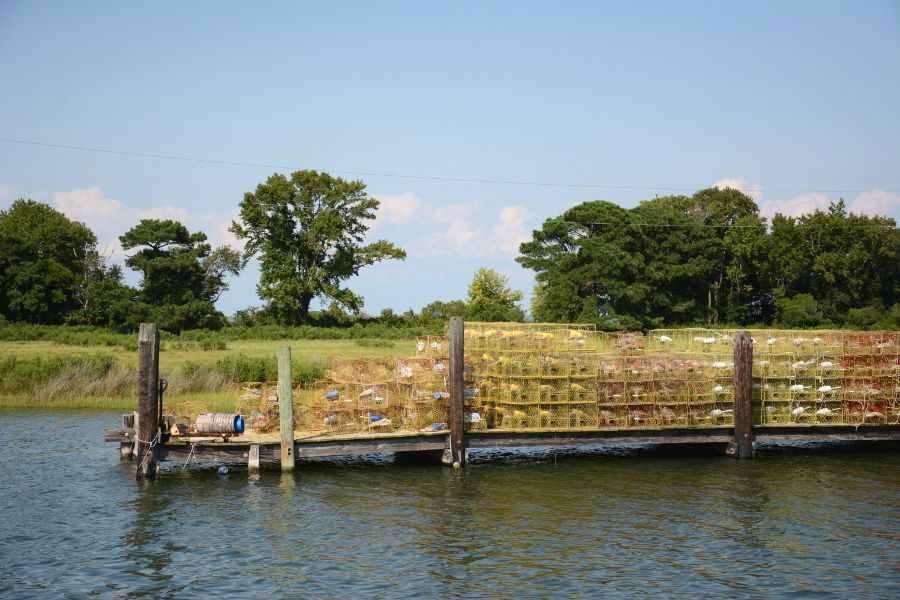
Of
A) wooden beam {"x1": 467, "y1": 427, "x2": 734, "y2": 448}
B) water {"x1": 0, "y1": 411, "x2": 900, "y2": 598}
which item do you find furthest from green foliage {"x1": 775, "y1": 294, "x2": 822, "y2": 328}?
wooden beam {"x1": 467, "y1": 427, "x2": 734, "y2": 448}

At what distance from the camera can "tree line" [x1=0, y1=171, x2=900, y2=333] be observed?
72812mm

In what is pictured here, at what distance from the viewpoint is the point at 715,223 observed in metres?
88.4

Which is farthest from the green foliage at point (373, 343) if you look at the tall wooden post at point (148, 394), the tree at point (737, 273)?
the tall wooden post at point (148, 394)

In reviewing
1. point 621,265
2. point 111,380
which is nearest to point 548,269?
point 621,265

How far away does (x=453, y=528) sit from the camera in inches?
840

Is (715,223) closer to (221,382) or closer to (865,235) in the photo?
(865,235)

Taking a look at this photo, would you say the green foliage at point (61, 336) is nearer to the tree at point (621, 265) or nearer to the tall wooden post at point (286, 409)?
the tall wooden post at point (286, 409)

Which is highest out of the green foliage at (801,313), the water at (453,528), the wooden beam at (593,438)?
the green foliage at (801,313)

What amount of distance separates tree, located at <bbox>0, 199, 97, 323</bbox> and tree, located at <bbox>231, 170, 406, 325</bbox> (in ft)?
46.4

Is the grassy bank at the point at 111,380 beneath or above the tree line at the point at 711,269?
beneath

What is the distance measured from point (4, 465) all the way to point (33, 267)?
4841 cm

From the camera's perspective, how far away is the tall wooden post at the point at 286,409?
2494 centimetres

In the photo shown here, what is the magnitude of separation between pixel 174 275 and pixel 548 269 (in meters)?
30.6

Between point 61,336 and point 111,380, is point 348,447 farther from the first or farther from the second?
point 61,336
